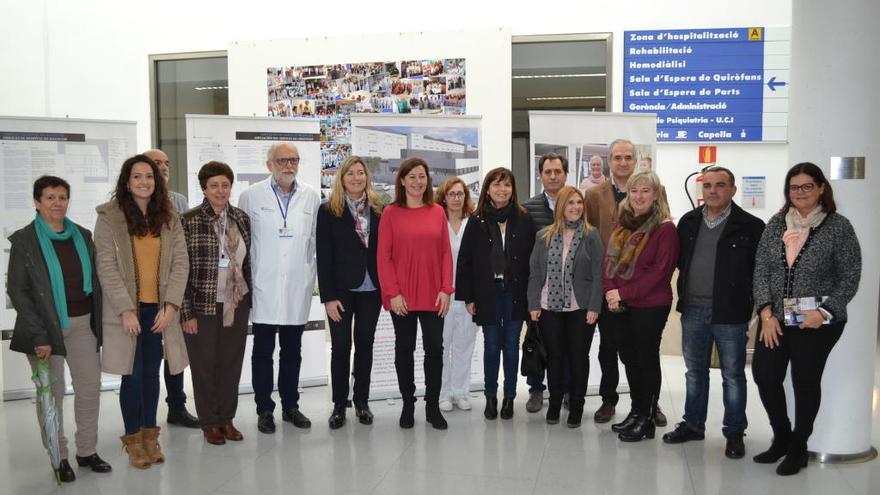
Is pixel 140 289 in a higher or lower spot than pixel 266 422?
higher

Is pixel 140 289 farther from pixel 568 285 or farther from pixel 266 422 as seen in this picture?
pixel 568 285

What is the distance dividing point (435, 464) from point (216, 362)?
4.54ft

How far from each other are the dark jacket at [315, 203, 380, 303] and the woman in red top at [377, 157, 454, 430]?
14 cm

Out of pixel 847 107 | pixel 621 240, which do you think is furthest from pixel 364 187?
pixel 847 107

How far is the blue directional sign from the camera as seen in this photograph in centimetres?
638

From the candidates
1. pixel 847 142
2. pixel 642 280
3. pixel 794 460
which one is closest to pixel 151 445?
pixel 642 280

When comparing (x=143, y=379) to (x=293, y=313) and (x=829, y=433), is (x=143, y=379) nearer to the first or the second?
(x=293, y=313)

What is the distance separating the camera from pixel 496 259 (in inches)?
171

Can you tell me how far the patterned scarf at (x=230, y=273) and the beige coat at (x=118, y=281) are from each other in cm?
35

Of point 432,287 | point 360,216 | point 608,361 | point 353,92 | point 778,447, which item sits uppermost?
point 353,92

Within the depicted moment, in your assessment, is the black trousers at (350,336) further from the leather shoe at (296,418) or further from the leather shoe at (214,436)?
the leather shoe at (214,436)

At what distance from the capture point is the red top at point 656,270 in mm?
3822

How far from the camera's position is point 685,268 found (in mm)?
3816

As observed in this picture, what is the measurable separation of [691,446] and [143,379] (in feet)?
9.85
